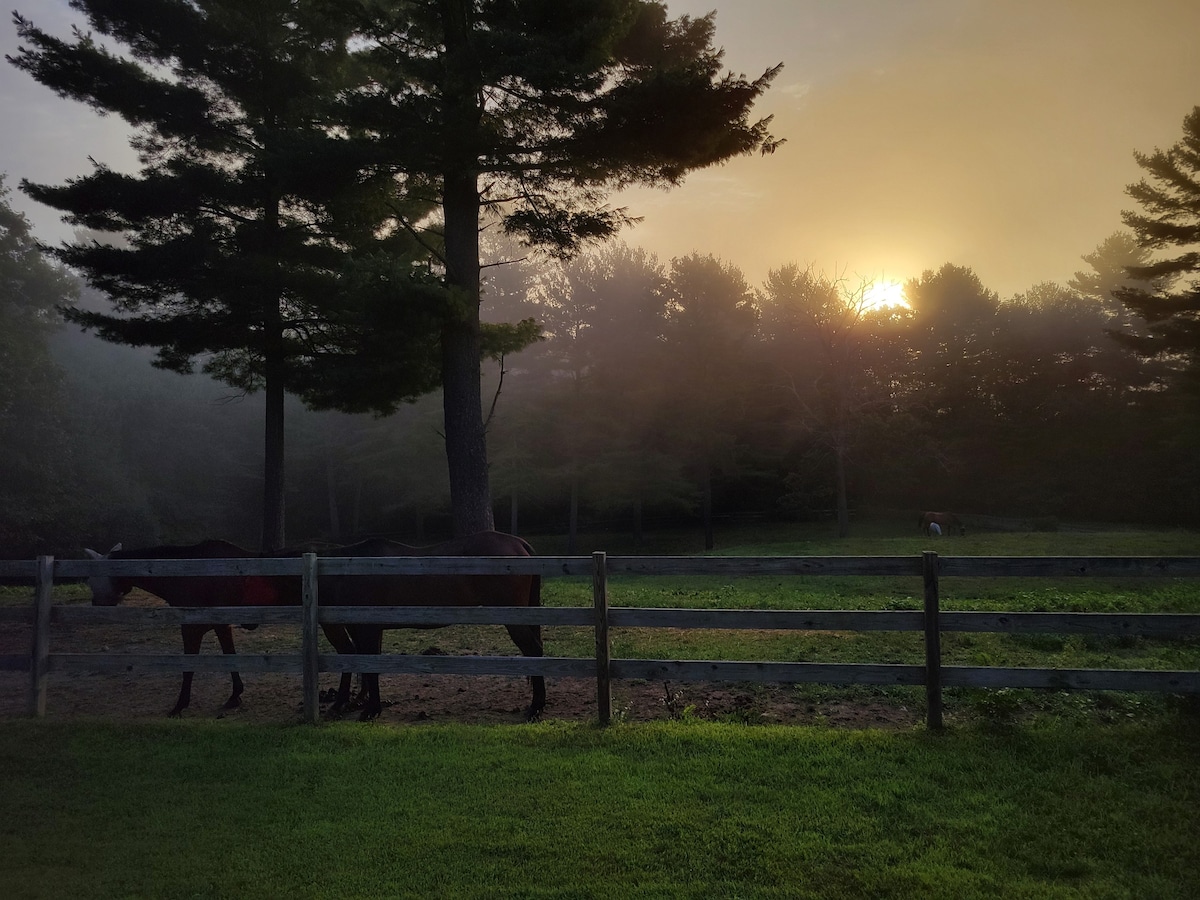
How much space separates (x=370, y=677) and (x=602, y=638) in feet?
8.49

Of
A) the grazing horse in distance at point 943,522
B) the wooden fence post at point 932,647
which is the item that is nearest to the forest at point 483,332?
the grazing horse in distance at point 943,522

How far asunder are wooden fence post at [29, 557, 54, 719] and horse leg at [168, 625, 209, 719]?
3.87 ft

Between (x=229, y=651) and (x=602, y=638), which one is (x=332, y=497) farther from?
(x=602, y=638)

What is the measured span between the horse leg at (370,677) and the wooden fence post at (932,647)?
194 inches

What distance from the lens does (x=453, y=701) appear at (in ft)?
Result: 25.7

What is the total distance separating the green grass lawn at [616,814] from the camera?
3916 millimetres

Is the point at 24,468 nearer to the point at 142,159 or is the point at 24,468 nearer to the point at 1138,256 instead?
the point at 142,159

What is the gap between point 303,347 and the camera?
16812mm

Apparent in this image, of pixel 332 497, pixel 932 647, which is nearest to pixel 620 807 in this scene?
pixel 932 647

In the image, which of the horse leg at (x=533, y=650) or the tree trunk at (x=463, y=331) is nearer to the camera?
the horse leg at (x=533, y=650)

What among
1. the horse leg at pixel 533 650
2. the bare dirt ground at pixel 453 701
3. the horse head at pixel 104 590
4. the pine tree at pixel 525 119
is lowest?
the bare dirt ground at pixel 453 701

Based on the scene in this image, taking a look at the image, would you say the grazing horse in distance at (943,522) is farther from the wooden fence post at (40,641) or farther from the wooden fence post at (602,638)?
the wooden fence post at (40,641)

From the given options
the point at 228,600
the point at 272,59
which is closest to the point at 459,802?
the point at 228,600

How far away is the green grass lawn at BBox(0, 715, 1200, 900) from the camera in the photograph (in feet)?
12.8
